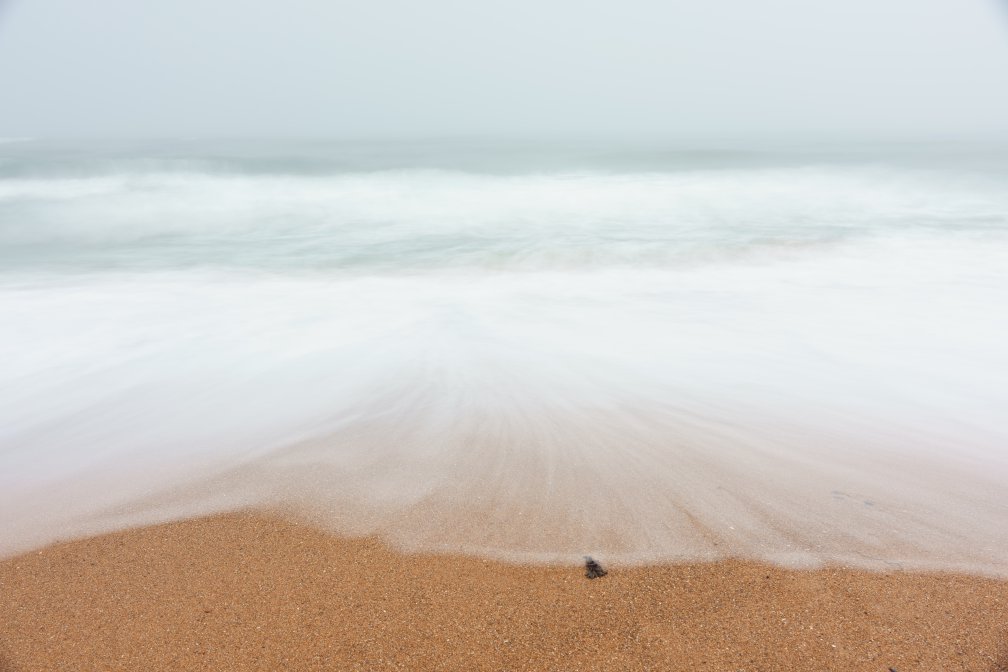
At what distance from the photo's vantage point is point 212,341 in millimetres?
5605

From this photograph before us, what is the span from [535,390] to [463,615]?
2.22 meters

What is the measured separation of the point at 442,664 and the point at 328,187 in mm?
19156

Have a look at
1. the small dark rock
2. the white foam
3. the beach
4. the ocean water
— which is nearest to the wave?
the ocean water

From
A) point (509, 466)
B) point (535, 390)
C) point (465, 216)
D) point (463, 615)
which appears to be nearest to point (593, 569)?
point (463, 615)

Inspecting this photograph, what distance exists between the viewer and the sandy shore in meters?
2.01

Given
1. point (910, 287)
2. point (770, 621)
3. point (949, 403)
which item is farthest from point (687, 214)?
point (770, 621)

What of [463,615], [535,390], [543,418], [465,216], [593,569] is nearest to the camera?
[463,615]

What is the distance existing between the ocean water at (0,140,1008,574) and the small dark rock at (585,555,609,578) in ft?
0.32

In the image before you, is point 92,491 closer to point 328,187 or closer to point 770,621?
point 770,621

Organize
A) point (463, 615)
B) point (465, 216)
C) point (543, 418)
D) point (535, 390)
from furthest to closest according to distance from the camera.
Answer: point (465, 216) → point (535, 390) → point (543, 418) → point (463, 615)

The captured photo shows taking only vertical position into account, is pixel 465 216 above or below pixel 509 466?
above

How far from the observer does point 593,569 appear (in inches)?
94.3

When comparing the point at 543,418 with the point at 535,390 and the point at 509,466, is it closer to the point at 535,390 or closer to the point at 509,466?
the point at 535,390

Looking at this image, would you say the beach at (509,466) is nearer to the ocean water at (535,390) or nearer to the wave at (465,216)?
the ocean water at (535,390)
